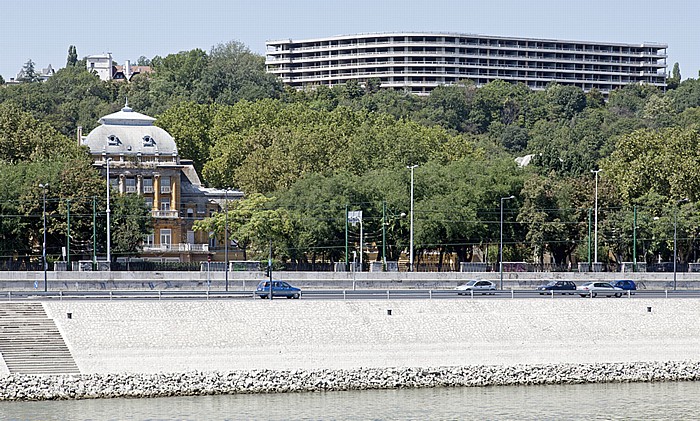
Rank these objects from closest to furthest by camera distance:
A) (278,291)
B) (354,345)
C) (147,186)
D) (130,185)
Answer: (354,345) < (278,291) < (130,185) < (147,186)

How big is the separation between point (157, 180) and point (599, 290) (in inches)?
2087

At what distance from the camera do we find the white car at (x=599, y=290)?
69.8 metres

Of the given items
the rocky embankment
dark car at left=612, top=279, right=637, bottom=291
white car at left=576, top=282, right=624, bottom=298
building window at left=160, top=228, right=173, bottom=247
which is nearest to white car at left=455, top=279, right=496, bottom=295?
white car at left=576, top=282, right=624, bottom=298

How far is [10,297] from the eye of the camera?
196 feet

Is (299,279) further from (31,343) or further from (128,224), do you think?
(31,343)

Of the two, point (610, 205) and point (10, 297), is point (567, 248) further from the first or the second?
point (10, 297)

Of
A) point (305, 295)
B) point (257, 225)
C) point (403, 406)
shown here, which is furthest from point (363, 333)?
point (257, 225)

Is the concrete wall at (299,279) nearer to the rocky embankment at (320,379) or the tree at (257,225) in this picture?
the tree at (257,225)

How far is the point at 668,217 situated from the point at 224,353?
52.8m

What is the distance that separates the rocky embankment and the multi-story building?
58.1m

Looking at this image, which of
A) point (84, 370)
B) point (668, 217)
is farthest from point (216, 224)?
point (84, 370)

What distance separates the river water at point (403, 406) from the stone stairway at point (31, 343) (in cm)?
279

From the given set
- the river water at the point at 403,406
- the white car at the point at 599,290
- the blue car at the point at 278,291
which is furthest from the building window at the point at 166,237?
the river water at the point at 403,406

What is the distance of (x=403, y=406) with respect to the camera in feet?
163
